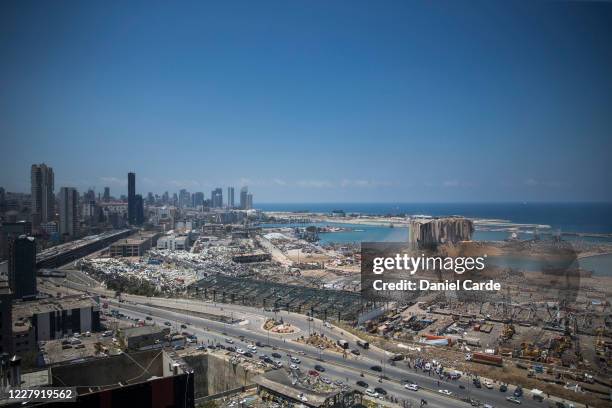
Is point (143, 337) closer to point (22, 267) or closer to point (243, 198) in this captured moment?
point (22, 267)

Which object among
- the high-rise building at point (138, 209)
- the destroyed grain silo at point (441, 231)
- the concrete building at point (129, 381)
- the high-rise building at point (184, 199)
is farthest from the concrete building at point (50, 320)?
the high-rise building at point (184, 199)

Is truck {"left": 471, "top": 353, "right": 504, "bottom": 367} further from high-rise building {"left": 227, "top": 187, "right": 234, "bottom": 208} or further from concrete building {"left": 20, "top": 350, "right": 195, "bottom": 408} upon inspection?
high-rise building {"left": 227, "top": 187, "right": 234, "bottom": 208}

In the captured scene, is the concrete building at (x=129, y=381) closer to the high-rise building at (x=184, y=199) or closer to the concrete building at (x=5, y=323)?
the concrete building at (x=5, y=323)

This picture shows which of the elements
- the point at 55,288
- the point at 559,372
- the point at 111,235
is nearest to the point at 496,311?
the point at 559,372

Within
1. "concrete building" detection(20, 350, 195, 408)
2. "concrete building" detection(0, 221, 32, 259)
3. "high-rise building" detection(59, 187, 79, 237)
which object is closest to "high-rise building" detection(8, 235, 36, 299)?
"concrete building" detection(0, 221, 32, 259)

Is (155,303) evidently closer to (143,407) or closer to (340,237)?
(143,407)

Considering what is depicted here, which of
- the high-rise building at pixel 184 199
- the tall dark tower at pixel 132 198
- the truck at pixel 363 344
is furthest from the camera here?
the high-rise building at pixel 184 199

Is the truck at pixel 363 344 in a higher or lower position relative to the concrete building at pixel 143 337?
lower
